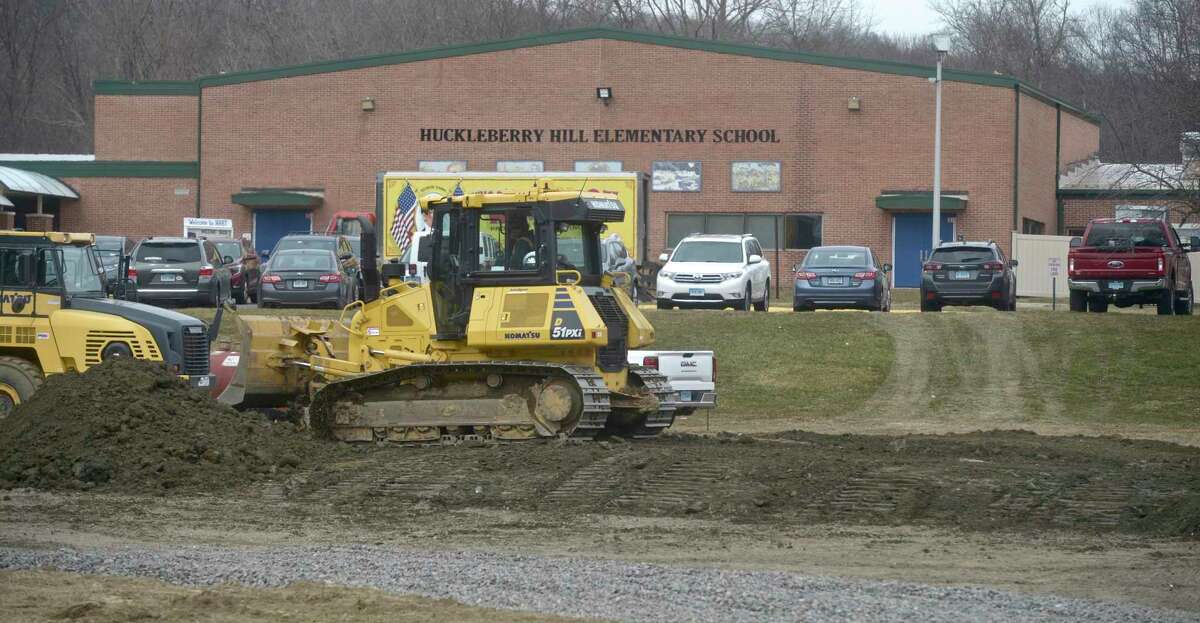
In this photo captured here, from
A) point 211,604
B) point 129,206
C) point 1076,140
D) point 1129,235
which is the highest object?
point 1076,140

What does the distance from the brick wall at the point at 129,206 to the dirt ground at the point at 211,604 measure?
4261 cm

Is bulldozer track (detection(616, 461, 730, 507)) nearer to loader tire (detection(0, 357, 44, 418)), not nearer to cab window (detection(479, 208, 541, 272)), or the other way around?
cab window (detection(479, 208, 541, 272))

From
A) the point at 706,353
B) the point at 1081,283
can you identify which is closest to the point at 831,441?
the point at 706,353

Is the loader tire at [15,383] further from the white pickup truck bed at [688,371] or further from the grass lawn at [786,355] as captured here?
the grass lawn at [786,355]

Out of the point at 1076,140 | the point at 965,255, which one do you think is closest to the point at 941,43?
the point at 965,255

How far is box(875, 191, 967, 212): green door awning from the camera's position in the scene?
154ft

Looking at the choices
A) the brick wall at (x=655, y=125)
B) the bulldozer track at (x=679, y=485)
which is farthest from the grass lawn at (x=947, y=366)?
the brick wall at (x=655, y=125)

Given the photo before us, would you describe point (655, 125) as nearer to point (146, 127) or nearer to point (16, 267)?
point (146, 127)

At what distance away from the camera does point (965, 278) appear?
110 feet

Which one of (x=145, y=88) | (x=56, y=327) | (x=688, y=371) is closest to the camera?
(x=56, y=327)

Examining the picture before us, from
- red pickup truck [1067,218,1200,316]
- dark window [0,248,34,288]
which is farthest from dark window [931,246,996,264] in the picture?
dark window [0,248,34,288]

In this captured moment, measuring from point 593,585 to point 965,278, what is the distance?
25029 mm

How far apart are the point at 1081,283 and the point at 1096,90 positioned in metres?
49.6

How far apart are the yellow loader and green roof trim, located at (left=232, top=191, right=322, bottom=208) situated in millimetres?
30995
